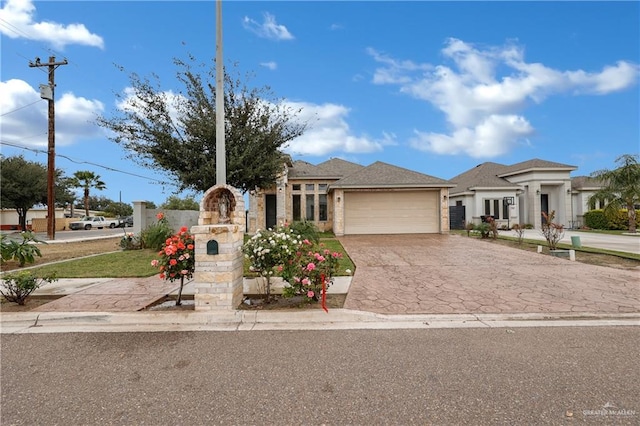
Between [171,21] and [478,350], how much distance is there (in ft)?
36.7

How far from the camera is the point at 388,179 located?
58.1ft

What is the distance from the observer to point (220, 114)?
6.38m

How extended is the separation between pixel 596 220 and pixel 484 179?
26.0 feet

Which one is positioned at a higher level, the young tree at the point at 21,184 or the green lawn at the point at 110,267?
the young tree at the point at 21,184

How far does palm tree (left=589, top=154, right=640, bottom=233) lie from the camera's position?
18.8m

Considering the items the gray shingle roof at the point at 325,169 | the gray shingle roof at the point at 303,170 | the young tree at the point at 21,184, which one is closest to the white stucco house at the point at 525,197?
the gray shingle roof at the point at 325,169

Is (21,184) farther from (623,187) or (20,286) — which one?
(623,187)

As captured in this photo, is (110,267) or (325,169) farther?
(325,169)

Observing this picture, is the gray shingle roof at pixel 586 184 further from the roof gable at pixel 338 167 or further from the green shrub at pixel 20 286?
the green shrub at pixel 20 286

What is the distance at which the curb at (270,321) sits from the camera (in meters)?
4.31

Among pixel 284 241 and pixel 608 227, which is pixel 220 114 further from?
pixel 608 227

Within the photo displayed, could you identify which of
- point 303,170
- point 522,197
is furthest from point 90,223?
point 522,197

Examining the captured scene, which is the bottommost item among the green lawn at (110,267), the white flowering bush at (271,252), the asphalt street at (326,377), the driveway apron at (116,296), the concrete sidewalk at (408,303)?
the asphalt street at (326,377)

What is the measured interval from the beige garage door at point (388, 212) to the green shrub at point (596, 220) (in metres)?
13.5
